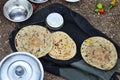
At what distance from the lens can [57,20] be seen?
→ 342cm

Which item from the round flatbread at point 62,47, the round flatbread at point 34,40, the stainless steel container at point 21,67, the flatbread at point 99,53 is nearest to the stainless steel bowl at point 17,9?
the round flatbread at point 34,40

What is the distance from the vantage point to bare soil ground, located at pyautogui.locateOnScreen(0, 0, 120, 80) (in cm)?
340

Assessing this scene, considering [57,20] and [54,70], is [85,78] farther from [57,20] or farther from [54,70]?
[57,20]

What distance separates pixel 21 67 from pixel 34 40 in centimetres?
44

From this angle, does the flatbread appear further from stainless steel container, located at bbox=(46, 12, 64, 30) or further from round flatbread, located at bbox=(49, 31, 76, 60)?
stainless steel container, located at bbox=(46, 12, 64, 30)

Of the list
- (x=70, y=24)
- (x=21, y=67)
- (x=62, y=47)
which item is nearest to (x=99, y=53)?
(x=62, y=47)

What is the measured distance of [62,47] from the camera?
10.7ft

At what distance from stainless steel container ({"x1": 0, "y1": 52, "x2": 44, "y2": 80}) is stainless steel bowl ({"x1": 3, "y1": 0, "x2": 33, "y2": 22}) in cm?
58

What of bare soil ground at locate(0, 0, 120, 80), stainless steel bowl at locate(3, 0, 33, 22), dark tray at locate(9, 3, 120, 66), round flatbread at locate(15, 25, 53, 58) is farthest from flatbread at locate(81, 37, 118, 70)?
stainless steel bowl at locate(3, 0, 33, 22)

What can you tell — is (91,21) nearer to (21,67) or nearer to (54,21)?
(54,21)

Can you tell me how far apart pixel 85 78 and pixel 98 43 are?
40 centimetres

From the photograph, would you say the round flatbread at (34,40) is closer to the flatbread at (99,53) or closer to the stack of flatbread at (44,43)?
the stack of flatbread at (44,43)

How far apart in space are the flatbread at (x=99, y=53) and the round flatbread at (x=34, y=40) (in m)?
0.37

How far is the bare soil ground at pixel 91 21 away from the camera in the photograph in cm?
340
